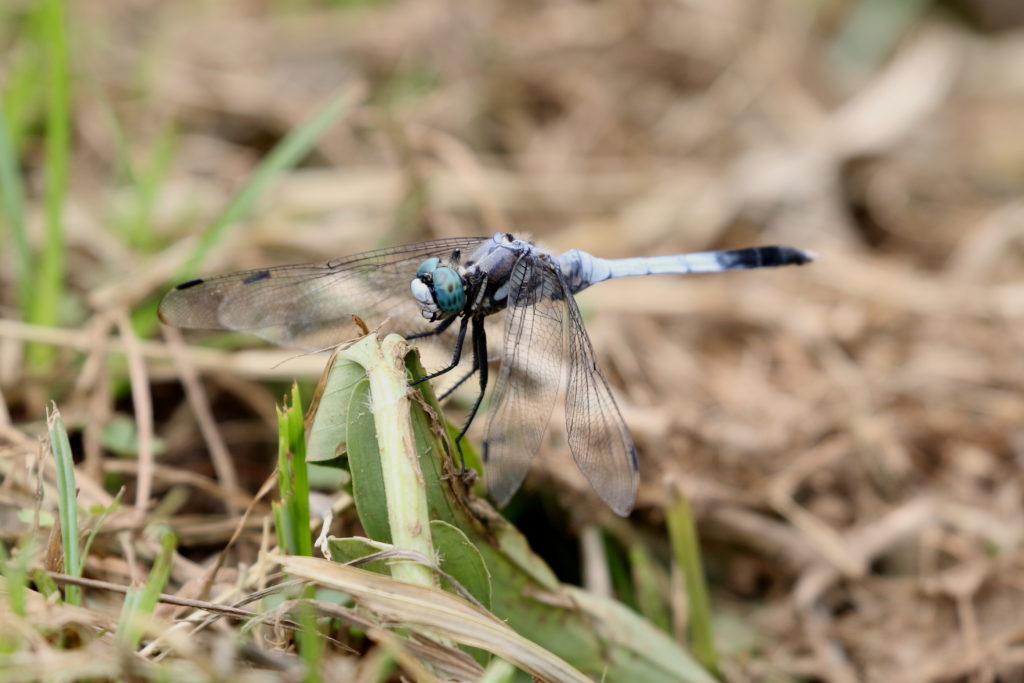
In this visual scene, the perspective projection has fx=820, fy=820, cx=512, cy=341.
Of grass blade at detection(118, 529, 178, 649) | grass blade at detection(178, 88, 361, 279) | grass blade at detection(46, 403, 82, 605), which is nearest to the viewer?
grass blade at detection(118, 529, 178, 649)

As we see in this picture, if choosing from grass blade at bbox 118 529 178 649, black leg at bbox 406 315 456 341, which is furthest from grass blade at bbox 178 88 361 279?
grass blade at bbox 118 529 178 649

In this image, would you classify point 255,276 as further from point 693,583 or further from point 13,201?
point 693,583

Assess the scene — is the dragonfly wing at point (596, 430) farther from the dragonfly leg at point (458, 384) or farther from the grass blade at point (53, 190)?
A: the grass blade at point (53, 190)

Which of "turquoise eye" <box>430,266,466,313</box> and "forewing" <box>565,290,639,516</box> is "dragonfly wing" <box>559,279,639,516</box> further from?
"turquoise eye" <box>430,266,466,313</box>

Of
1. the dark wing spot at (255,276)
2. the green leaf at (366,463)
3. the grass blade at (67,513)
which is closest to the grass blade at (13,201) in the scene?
the dark wing spot at (255,276)

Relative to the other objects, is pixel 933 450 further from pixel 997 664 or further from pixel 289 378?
pixel 289 378

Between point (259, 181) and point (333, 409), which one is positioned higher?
point (259, 181)

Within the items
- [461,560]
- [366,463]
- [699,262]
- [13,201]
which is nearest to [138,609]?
[366,463]
